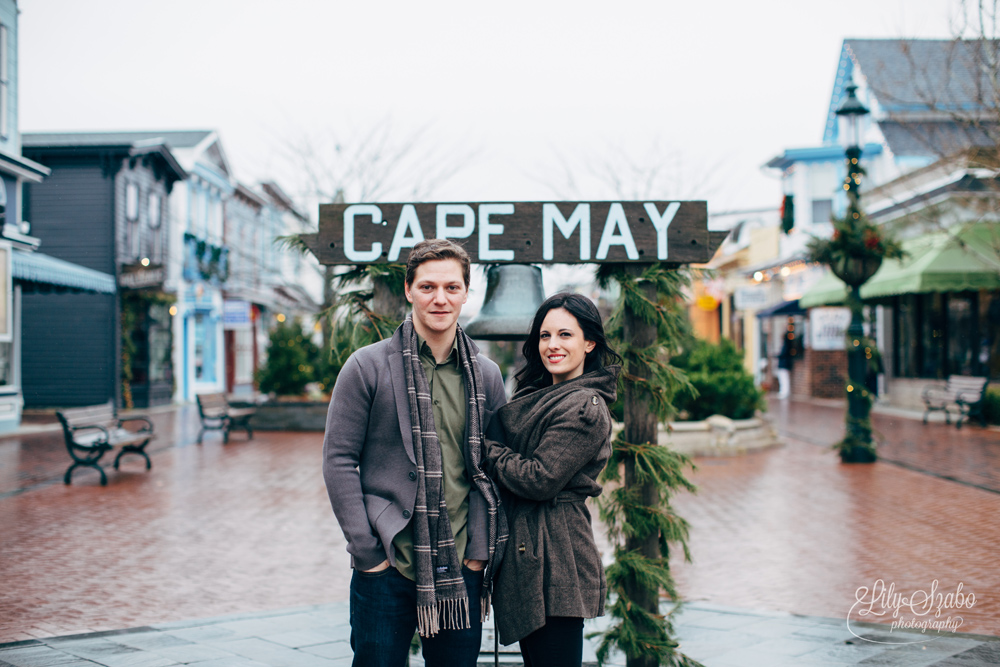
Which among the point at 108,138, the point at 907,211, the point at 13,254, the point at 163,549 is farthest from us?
the point at 108,138

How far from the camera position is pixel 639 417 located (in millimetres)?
3627

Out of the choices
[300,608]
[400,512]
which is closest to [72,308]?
[300,608]

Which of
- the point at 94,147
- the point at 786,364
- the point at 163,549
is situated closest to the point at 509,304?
the point at 163,549

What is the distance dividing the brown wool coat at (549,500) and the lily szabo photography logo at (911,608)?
8.48ft

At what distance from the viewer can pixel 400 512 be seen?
2.30 metres

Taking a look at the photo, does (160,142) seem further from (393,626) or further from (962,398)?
(393,626)

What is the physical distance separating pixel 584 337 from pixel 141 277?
19408 millimetres

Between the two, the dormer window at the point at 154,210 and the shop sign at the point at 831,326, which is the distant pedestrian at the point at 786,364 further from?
the dormer window at the point at 154,210

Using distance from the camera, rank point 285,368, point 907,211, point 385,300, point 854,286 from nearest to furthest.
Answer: point 385,300, point 854,286, point 907,211, point 285,368

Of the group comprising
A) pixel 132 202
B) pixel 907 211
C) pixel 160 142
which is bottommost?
pixel 907 211

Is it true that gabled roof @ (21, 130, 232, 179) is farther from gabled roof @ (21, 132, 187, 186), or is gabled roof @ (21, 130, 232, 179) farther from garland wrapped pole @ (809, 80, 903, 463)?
garland wrapped pole @ (809, 80, 903, 463)

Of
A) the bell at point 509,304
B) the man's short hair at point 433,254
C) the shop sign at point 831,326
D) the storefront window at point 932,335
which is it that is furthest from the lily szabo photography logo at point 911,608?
the storefront window at point 932,335

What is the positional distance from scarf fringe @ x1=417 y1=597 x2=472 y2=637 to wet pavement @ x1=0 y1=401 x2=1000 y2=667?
166 centimetres

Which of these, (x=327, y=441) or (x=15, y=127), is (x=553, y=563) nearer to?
(x=327, y=441)
